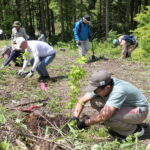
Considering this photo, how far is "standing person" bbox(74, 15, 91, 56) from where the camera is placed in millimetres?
9000

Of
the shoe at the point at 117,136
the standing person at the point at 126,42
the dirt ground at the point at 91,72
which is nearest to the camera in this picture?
the shoe at the point at 117,136

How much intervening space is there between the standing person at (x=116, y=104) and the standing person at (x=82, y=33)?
556 cm

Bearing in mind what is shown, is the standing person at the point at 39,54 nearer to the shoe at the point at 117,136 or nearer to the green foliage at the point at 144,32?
the shoe at the point at 117,136

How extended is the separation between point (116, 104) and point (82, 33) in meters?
6.12

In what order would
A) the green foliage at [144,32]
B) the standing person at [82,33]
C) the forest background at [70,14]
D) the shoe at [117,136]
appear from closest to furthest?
the shoe at [117,136] → the standing person at [82,33] → the green foliage at [144,32] → the forest background at [70,14]

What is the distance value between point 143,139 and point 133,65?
5.17 metres

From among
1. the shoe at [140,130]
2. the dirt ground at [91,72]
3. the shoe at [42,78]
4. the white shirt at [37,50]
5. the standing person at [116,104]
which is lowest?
the dirt ground at [91,72]

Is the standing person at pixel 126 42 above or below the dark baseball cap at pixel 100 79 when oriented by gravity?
below

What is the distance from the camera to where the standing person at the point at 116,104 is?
336 centimetres

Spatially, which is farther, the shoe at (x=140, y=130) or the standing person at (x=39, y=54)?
the standing person at (x=39, y=54)

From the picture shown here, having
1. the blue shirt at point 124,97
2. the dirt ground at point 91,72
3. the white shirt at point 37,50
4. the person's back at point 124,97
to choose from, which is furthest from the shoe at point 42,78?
the person's back at point 124,97

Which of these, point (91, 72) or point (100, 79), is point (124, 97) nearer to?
point (100, 79)

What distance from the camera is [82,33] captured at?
9.18 m

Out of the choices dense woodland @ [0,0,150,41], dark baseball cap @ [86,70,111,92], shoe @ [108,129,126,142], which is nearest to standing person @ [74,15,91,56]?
shoe @ [108,129,126,142]
